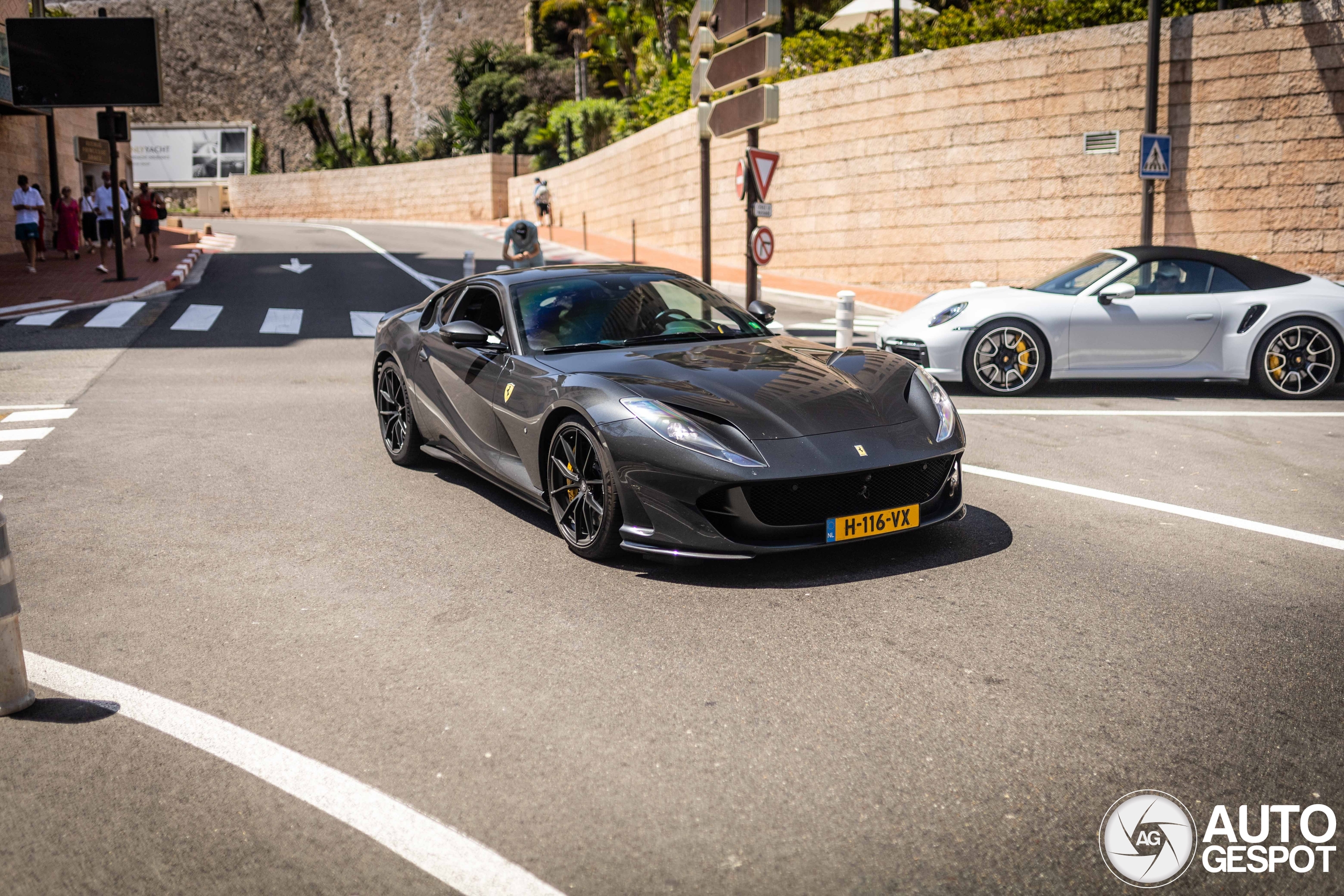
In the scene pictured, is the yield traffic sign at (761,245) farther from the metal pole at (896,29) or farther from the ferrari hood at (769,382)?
the metal pole at (896,29)

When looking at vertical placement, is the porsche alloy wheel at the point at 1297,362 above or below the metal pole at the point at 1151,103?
below

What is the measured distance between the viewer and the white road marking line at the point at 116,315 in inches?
611

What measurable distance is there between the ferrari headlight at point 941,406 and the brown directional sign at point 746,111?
26.4 feet

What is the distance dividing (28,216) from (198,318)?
674cm

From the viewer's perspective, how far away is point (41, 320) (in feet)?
51.1

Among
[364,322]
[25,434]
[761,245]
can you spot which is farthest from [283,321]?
[25,434]

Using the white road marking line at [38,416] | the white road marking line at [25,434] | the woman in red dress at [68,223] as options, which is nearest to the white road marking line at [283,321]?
the white road marking line at [38,416]

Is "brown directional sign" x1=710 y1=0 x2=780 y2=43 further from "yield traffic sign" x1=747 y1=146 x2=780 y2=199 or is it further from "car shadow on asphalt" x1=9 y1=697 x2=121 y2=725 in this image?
"car shadow on asphalt" x1=9 y1=697 x2=121 y2=725

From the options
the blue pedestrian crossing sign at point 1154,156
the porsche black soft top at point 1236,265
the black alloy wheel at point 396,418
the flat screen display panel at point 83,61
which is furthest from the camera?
the flat screen display panel at point 83,61

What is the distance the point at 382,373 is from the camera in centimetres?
757

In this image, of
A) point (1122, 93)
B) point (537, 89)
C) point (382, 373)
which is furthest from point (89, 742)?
point (537, 89)

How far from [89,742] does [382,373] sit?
14.6 feet

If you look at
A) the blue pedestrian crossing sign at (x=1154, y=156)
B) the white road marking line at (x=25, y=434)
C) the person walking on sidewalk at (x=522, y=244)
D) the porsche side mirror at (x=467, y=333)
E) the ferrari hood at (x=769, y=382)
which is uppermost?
the blue pedestrian crossing sign at (x=1154, y=156)

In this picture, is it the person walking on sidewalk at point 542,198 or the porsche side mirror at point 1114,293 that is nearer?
the porsche side mirror at point 1114,293
